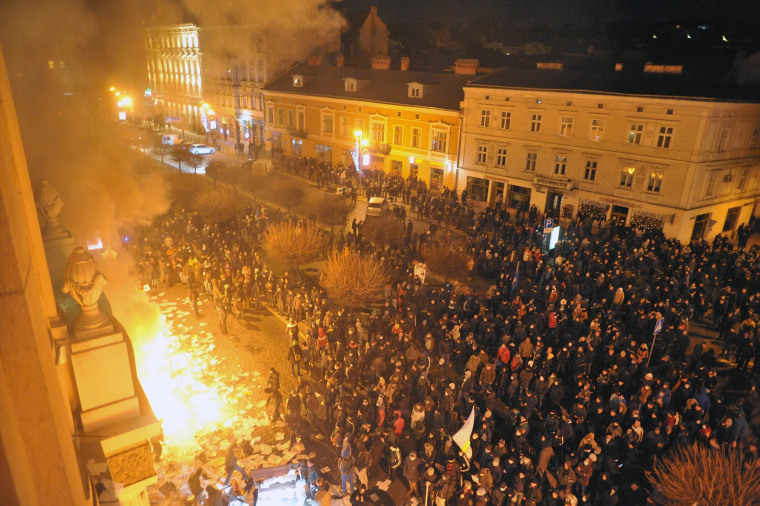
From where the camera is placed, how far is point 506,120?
92.9 ft

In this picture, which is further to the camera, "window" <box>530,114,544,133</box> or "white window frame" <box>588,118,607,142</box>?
"window" <box>530,114,544,133</box>

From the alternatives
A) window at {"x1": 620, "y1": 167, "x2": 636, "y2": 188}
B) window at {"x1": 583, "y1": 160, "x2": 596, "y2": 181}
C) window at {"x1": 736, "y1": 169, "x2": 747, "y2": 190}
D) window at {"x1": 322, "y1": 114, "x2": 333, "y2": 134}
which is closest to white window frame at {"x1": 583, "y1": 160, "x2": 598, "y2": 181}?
window at {"x1": 583, "y1": 160, "x2": 596, "y2": 181}

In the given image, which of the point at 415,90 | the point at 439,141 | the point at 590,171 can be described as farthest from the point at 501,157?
the point at 415,90

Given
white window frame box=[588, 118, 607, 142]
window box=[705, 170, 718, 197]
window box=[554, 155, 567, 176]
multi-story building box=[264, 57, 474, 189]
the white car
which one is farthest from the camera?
the white car

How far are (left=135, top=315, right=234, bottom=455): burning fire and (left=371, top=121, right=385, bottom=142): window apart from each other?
78.0ft

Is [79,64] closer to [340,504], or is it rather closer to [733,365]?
[340,504]

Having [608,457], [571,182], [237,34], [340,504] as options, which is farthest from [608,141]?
[237,34]

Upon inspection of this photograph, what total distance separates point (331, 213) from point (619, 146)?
1477 centimetres

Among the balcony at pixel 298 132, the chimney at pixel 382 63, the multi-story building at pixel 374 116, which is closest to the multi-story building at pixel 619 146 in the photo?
the multi-story building at pixel 374 116

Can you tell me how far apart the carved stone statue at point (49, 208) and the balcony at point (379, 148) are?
98.2ft

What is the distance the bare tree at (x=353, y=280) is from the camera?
1540cm

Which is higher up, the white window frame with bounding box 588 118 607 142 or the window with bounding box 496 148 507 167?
the white window frame with bounding box 588 118 607 142

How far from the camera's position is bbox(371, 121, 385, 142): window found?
35.0 metres

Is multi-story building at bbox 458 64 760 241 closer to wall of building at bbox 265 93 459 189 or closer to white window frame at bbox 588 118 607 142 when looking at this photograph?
white window frame at bbox 588 118 607 142
